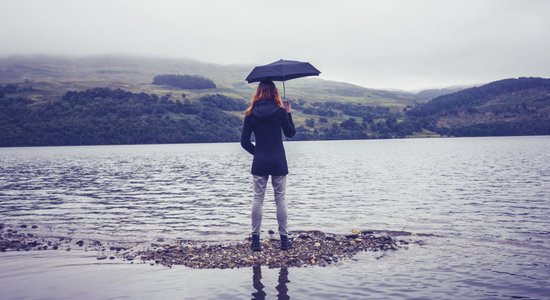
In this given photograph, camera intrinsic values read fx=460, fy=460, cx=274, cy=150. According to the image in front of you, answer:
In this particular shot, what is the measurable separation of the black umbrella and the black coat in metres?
0.80

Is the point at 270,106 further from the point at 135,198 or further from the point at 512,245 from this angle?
the point at 135,198

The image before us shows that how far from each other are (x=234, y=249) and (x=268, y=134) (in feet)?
13.9

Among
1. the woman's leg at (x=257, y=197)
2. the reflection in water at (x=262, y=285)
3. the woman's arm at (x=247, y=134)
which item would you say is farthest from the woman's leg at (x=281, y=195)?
the reflection in water at (x=262, y=285)

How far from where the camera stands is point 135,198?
115 feet

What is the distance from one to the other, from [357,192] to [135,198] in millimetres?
17594

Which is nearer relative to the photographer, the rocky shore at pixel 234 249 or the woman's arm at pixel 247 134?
the rocky shore at pixel 234 249

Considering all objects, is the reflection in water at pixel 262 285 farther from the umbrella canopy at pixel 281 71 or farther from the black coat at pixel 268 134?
the umbrella canopy at pixel 281 71

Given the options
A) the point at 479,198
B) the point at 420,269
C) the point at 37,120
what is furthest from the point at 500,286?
the point at 37,120

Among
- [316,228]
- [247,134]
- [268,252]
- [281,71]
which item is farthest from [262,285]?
[316,228]

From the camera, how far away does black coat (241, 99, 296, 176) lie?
13.4 meters

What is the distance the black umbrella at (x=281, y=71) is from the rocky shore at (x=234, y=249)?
5142 millimetres

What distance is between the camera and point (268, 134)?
13516 millimetres

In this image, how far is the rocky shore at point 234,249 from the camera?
1362 centimetres

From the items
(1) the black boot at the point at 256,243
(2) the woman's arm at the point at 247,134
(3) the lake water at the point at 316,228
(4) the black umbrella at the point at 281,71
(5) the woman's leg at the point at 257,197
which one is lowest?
(3) the lake water at the point at 316,228
